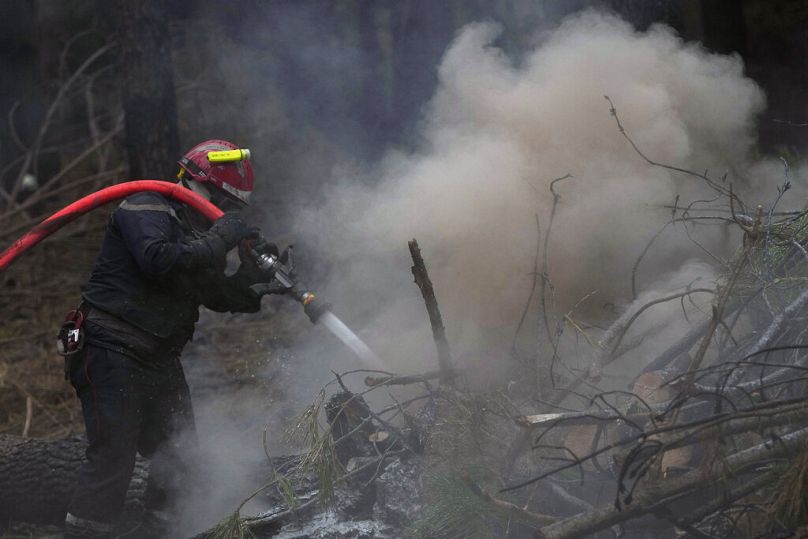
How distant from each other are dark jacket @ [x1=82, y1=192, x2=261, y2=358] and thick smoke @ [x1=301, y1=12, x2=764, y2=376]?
1.50m

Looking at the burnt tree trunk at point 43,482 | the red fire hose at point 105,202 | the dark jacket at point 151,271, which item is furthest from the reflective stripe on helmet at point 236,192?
the burnt tree trunk at point 43,482

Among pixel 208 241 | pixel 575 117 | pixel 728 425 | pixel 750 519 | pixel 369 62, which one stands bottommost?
pixel 750 519

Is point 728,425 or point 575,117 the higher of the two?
point 575,117

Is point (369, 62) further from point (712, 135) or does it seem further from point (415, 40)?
point (712, 135)

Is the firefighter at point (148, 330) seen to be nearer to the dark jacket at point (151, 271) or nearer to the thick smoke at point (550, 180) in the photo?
the dark jacket at point (151, 271)

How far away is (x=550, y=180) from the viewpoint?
580cm

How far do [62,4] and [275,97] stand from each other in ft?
11.9

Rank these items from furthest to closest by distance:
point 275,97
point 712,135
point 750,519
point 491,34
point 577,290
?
1. point 275,97
2. point 491,34
3. point 712,135
4. point 577,290
5. point 750,519

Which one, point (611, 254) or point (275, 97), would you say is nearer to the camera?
point (611, 254)

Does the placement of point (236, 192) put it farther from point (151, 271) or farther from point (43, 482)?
Answer: point (43, 482)

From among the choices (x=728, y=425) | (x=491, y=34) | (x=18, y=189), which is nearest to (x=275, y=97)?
(x=18, y=189)

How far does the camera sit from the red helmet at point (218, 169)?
4652 millimetres

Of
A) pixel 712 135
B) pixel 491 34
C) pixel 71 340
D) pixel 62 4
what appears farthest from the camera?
pixel 62 4

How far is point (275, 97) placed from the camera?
9562 millimetres
